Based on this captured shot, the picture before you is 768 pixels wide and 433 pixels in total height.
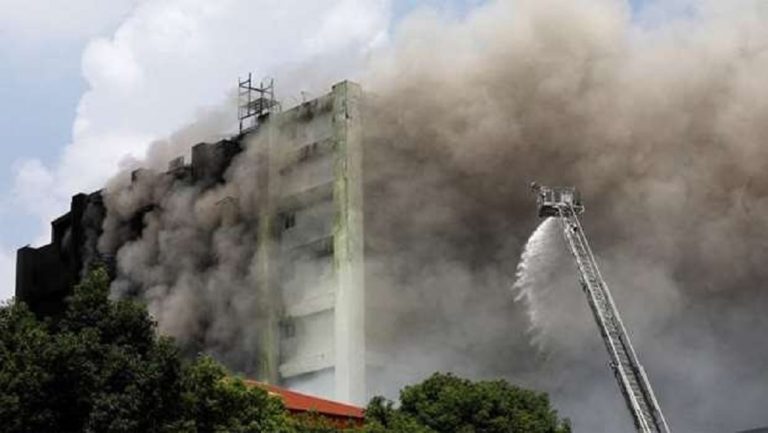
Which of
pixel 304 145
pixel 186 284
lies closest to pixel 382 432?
pixel 304 145

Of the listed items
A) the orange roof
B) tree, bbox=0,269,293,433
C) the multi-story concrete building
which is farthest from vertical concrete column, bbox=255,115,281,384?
tree, bbox=0,269,293,433

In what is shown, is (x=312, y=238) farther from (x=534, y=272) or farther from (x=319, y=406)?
(x=534, y=272)

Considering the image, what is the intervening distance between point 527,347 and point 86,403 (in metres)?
29.9

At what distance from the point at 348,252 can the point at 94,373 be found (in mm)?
26217

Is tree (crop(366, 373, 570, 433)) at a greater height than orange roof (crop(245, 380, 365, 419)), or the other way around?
orange roof (crop(245, 380, 365, 419))

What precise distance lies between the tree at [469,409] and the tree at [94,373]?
1287cm

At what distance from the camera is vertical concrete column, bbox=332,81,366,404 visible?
176ft

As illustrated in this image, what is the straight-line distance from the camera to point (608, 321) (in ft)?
133

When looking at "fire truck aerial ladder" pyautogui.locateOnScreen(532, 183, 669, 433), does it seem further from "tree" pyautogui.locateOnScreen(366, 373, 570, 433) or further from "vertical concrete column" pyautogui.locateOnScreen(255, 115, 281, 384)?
"vertical concrete column" pyautogui.locateOnScreen(255, 115, 281, 384)

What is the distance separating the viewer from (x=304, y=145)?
184ft

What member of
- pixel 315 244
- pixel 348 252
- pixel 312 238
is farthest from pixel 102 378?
pixel 312 238

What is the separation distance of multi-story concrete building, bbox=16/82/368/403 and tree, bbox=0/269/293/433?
23.4 m

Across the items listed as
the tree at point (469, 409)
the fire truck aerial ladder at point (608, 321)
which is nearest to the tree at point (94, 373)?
the tree at point (469, 409)

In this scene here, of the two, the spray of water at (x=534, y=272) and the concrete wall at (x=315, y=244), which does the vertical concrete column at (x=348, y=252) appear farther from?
the spray of water at (x=534, y=272)
